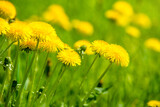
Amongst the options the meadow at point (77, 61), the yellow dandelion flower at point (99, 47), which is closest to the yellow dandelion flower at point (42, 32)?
the meadow at point (77, 61)

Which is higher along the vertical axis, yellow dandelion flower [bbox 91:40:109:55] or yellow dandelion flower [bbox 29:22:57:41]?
yellow dandelion flower [bbox 29:22:57:41]

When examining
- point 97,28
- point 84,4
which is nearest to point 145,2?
point 84,4

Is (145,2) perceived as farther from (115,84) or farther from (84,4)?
(115,84)

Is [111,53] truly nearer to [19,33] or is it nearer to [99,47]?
[99,47]

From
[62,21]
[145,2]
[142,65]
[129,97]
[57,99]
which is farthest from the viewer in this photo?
[145,2]

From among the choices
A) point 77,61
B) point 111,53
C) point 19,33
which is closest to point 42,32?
point 19,33

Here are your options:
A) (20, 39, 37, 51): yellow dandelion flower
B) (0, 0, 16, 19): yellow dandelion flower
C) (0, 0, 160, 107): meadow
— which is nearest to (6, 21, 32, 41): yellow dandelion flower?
(0, 0, 160, 107): meadow

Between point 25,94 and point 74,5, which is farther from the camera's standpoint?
point 74,5

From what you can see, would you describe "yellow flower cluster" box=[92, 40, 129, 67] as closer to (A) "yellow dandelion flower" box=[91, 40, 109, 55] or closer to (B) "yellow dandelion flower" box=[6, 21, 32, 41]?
(A) "yellow dandelion flower" box=[91, 40, 109, 55]
